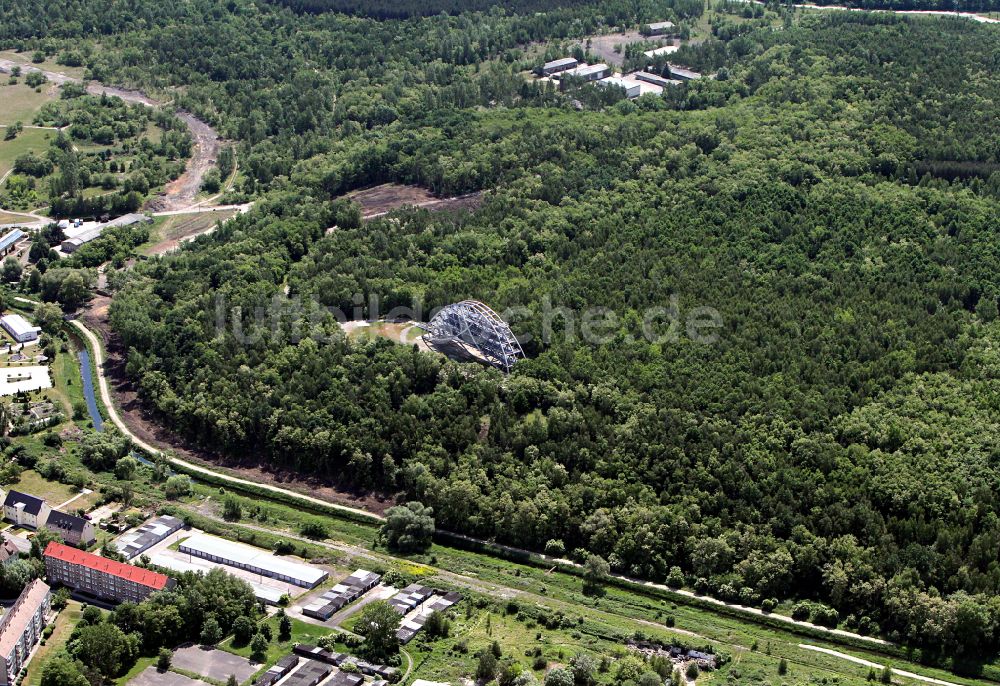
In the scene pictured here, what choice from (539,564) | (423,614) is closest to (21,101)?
(539,564)

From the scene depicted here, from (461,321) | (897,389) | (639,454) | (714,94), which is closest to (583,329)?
(461,321)

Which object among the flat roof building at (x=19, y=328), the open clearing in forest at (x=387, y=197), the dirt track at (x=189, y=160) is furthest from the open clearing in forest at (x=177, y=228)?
the flat roof building at (x=19, y=328)

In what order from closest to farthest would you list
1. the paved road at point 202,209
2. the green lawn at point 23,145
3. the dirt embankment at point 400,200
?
1. the dirt embankment at point 400,200
2. the paved road at point 202,209
3. the green lawn at point 23,145

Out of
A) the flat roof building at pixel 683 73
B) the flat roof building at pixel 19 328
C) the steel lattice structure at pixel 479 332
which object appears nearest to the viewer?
the steel lattice structure at pixel 479 332

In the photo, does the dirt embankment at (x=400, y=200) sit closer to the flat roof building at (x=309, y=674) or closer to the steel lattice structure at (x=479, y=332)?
the steel lattice structure at (x=479, y=332)

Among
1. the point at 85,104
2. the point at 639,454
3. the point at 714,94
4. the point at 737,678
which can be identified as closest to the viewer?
the point at 737,678

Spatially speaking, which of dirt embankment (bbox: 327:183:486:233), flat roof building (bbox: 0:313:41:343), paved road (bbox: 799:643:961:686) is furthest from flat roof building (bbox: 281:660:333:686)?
dirt embankment (bbox: 327:183:486:233)

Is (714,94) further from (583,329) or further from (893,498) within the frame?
(893,498)
